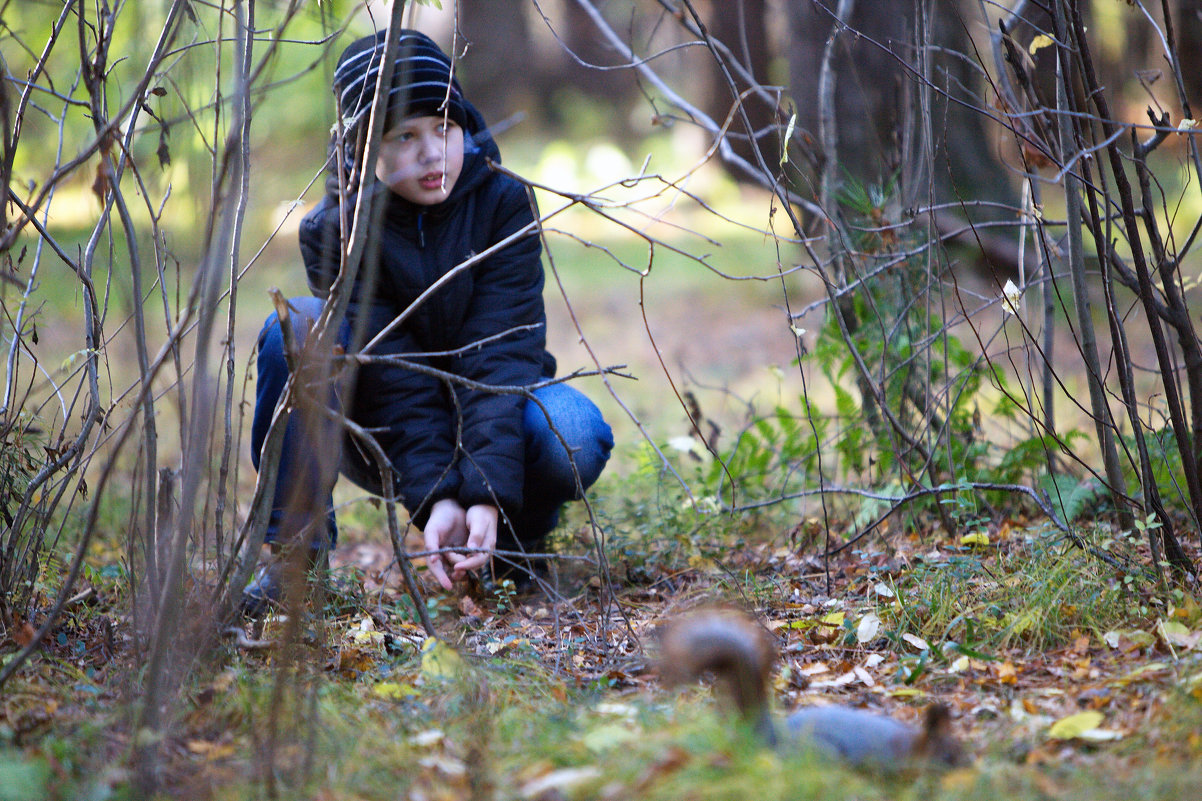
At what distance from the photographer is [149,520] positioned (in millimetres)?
1588

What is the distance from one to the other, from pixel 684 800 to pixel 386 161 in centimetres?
175

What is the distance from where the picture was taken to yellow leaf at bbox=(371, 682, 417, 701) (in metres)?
1.71

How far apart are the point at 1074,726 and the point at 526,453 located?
1531 millimetres

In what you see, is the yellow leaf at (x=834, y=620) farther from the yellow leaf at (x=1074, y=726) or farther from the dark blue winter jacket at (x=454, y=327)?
the dark blue winter jacket at (x=454, y=327)

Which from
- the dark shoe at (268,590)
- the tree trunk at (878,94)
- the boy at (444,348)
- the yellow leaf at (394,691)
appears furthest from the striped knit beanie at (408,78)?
the tree trunk at (878,94)

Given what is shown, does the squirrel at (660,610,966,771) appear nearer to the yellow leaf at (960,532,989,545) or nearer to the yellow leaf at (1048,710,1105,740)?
the yellow leaf at (1048,710,1105,740)

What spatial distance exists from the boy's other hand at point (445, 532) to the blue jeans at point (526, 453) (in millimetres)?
126

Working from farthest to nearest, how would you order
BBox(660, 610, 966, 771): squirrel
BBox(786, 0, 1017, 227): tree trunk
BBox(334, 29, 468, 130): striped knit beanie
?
1. BBox(786, 0, 1017, 227): tree trunk
2. BBox(334, 29, 468, 130): striped knit beanie
3. BBox(660, 610, 966, 771): squirrel

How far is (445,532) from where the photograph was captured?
234 centimetres

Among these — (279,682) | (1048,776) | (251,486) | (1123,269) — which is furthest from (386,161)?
(251,486)

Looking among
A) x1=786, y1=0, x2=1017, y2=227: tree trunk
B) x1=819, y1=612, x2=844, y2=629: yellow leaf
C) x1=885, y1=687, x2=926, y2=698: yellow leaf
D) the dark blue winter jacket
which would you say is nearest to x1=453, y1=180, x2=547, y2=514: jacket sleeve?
the dark blue winter jacket

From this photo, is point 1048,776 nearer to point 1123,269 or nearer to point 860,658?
point 860,658

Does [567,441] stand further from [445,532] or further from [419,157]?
[419,157]

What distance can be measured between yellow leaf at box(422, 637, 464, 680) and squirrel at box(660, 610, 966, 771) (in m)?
0.51
